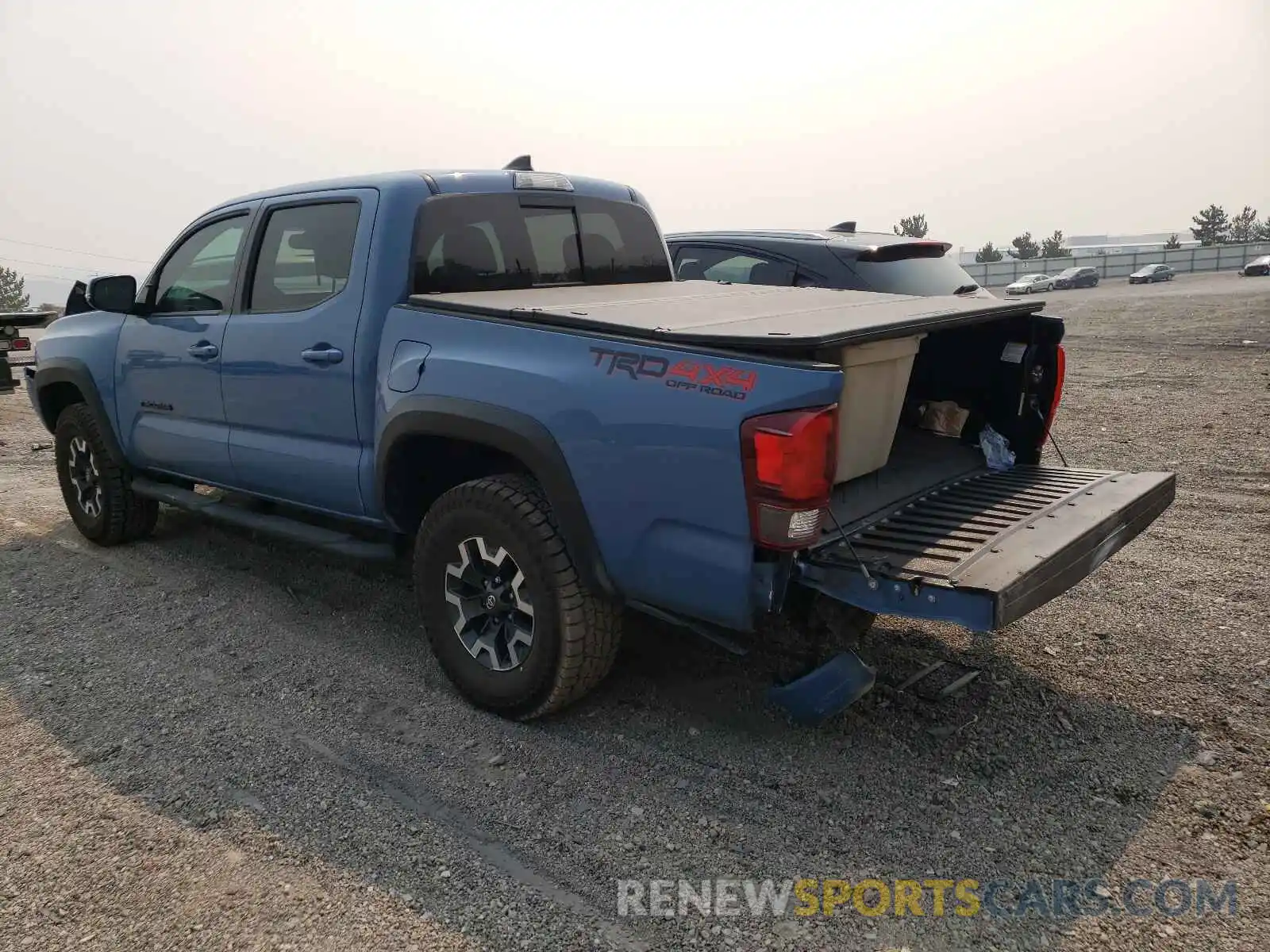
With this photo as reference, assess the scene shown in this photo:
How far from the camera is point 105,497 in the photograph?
18.7 ft

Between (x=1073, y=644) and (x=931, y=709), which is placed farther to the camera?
(x=1073, y=644)

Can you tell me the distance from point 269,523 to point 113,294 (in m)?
1.56

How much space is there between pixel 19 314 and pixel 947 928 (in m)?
13.3

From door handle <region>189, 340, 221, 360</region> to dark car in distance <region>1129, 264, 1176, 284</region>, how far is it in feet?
160

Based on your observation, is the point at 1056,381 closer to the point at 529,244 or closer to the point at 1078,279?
the point at 529,244

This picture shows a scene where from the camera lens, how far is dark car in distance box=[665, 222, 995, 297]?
628 centimetres

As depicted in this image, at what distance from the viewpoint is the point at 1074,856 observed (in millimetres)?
2701

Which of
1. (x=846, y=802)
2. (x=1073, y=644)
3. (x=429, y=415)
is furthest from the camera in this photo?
(x=1073, y=644)

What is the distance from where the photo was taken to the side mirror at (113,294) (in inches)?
195

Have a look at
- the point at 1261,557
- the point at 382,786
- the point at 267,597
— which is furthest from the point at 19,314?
the point at 1261,557

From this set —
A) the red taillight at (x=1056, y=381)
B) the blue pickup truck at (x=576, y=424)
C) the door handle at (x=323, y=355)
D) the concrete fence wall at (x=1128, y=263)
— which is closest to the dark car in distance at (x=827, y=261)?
the blue pickup truck at (x=576, y=424)

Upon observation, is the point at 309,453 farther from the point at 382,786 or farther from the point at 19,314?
the point at 19,314

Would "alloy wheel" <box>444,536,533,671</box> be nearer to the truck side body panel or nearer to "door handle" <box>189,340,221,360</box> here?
the truck side body panel

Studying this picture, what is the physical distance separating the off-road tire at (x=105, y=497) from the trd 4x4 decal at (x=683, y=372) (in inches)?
152
